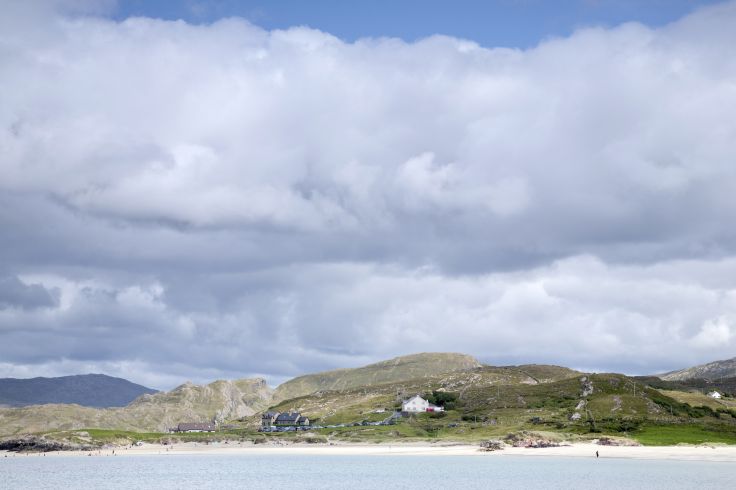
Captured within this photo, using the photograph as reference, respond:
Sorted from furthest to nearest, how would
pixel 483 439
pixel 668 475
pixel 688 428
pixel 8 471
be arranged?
pixel 483 439 → pixel 688 428 → pixel 8 471 → pixel 668 475

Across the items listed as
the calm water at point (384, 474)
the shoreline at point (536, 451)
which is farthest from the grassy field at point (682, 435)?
the calm water at point (384, 474)

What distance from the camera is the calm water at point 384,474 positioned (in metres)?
102

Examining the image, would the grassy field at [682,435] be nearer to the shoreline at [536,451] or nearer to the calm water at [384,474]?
the shoreline at [536,451]

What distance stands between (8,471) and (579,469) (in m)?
107

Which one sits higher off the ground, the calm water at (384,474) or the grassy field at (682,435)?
the grassy field at (682,435)

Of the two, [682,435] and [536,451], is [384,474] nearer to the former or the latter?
[536,451]

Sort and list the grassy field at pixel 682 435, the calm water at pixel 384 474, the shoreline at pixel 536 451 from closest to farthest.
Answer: the calm water at pixel 384 474 < the shoreline at pixel 536 451 < the grassy field at pixel 682 435

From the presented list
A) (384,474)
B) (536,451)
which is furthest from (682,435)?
(384,474)

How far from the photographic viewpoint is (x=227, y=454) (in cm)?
19225

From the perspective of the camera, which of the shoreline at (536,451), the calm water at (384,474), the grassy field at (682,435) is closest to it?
the calm water at (384,474)

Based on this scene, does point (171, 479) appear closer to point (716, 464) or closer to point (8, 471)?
point (8, 471)

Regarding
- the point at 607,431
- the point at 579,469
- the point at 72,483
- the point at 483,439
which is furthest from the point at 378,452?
the point at 72,483

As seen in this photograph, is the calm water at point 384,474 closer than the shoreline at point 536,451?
Yes

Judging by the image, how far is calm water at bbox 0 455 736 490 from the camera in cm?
10182
